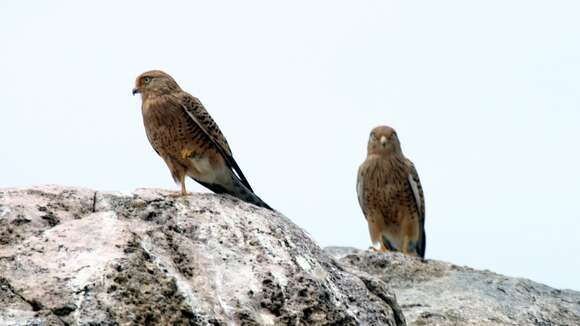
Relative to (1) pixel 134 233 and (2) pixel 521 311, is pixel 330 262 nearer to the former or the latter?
(1) pixel 134 233

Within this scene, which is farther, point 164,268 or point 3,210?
point 3,210

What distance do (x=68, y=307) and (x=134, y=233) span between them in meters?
0.66

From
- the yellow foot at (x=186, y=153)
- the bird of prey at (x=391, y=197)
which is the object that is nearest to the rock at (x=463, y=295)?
the yellow foot at (x=186, y=153)

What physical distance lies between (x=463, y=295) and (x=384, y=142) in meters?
4.93

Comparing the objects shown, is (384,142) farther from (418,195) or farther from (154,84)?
(154,84)

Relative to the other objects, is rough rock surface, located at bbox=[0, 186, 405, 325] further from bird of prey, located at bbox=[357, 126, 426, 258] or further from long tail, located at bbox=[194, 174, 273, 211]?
bird of prey, located at bbox=[357, 126, 426, 258]

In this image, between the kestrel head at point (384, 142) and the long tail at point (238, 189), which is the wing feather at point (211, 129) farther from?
the kestrel head at point (384, 142)

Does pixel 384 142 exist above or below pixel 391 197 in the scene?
above

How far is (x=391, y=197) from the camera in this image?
12.5 metres

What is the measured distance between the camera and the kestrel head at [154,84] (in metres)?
8.99

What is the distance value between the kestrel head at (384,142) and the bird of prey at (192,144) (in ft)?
13.8

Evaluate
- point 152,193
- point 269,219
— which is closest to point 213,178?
point 152,193

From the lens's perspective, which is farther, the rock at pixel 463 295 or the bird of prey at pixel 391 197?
the bird of prey at pixel 391 197

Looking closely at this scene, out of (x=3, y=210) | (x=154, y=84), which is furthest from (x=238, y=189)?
(x=3, y=210)
